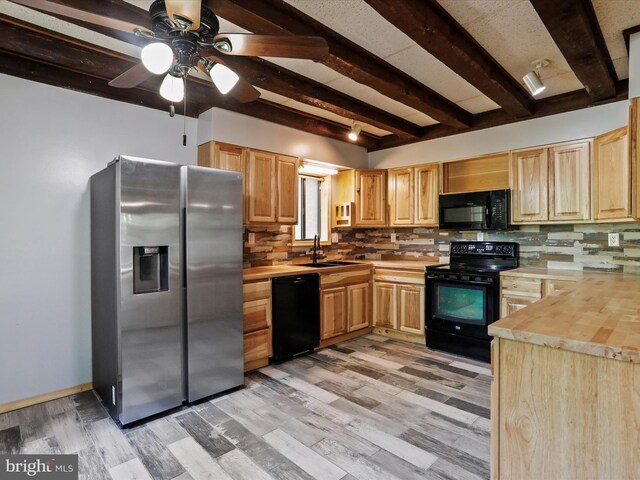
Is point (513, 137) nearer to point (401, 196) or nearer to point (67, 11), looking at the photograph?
point (401, 196)

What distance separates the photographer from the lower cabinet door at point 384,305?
423cm

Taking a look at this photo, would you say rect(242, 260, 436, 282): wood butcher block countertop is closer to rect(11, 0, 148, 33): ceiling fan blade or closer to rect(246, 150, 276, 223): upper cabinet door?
rect(246, 150, 276, 223): upper cabinet door

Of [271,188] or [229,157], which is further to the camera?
[271,188]

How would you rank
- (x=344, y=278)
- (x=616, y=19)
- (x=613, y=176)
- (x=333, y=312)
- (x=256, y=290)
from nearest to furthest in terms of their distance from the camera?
1. (x=616, y=19)
2. (x=613, y=176)
3. (x=256, y=290)
4. (x=333, y=312)
5. (x=344, y=278)

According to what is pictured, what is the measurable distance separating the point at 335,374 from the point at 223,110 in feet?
8.76

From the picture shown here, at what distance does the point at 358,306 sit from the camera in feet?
14.0

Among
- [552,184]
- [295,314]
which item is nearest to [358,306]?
[295,314]

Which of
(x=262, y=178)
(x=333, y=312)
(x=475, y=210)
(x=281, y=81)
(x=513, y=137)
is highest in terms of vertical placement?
(x=281, y=81)

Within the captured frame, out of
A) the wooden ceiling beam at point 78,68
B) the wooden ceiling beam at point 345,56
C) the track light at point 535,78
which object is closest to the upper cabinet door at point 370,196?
the wooden ceiling beam at point 345,56

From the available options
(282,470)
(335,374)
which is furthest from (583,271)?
(282,470)

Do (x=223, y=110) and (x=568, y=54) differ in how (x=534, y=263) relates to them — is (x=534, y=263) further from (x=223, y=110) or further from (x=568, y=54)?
(x=223, y=110)

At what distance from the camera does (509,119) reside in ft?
12.1

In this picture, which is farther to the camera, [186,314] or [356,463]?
[186,314]

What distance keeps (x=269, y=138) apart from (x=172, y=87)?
1696 mm
